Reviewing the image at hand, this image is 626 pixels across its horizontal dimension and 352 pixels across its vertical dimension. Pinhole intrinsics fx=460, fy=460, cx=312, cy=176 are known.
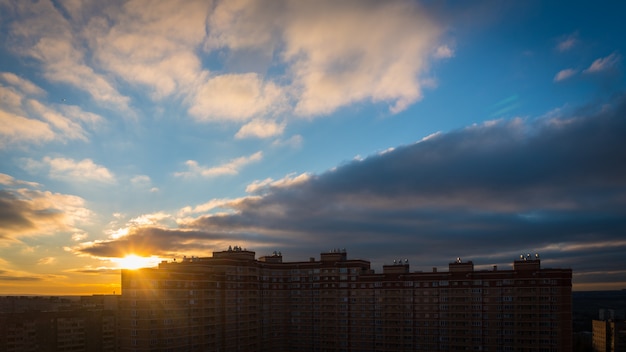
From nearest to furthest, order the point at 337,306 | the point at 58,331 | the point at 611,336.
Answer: the point at 337,306 → the point at 58,331 → the point at 611,336

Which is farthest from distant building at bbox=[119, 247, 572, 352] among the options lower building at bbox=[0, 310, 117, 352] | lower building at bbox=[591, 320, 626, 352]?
lower building at bbox=[591, 320, 626, 352]

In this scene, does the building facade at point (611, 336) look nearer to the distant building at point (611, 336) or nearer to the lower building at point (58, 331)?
the distant building at point (611, 336)

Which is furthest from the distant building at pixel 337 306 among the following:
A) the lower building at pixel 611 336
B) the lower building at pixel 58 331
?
the lower building at pixel 611 336

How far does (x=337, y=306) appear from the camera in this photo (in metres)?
135

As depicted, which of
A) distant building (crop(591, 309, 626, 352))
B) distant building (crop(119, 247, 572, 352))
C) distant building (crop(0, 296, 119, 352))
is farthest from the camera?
distant building (crop(591, 309, 626, 352))

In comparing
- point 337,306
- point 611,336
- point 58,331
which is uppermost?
point 337,306

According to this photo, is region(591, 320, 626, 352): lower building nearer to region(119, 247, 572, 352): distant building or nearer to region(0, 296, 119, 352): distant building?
region(119, 247, 572, 352): distant building

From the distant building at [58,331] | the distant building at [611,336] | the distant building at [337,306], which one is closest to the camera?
the distant building at [337,306]

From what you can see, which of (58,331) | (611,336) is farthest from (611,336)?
(58,331)

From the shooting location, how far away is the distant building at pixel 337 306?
97.5 meters

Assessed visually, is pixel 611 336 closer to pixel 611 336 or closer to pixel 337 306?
pixel 611 336

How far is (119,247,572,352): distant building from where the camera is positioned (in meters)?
97.5

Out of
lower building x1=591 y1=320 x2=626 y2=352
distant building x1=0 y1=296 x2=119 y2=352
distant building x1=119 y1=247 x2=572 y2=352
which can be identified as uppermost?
distant building x1=119 y1=247 x2=572 y2=352

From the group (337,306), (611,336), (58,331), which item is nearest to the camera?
(337,306)
